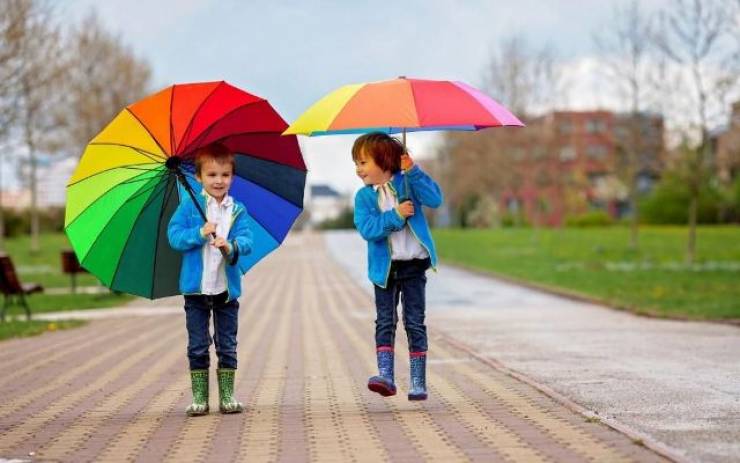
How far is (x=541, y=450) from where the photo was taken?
20.6 feet

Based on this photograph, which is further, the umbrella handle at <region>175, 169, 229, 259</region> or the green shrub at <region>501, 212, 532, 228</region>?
the green shrub at <region>501, 212, 532, 228</region>

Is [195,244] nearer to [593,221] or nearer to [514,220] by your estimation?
[593,221]

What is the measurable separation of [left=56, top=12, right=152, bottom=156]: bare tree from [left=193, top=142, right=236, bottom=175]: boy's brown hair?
40.9 meters

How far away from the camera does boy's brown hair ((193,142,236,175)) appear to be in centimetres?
796

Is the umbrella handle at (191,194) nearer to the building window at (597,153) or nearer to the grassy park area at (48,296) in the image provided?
the grassy park area at (48,296)

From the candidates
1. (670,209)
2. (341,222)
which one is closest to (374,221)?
(670,209)

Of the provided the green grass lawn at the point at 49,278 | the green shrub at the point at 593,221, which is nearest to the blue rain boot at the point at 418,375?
the green grass lawn at the point at 49,278

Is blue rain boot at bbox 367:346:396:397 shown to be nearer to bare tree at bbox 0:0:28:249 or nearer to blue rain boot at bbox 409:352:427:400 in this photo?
blue rain boot at bbox 409:352:427:400

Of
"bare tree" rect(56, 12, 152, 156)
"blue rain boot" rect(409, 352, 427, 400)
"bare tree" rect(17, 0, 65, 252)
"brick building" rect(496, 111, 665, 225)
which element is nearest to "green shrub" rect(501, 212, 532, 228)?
"brick building" rect(496, 111, 665, 225)

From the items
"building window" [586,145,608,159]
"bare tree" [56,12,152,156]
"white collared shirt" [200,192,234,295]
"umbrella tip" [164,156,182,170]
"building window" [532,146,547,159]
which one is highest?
"bare tree" [56,12,152,156]

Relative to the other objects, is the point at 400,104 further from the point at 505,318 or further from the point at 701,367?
the point at 505,318

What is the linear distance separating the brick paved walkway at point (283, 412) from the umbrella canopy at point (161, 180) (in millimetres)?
984

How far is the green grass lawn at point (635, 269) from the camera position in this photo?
19.6m

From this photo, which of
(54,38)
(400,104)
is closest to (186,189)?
(400,104)
